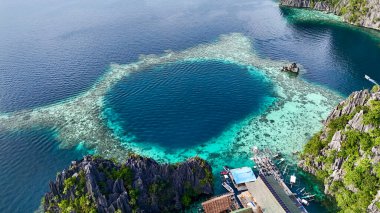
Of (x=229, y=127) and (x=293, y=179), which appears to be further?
(x=229, y=127)

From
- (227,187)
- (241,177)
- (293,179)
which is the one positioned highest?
(293,179)

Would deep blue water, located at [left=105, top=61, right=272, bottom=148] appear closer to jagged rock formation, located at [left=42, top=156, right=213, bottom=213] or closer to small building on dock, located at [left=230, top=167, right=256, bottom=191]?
→ small building on dock, located at [left=230, top=167, right=256, bottom=191]

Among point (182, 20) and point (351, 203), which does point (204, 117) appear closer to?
point (351, 203)

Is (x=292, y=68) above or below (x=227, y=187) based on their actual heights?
above

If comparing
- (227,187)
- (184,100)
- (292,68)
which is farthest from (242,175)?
(292,68)

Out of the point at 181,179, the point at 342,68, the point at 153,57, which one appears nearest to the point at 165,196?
the point at 181,179

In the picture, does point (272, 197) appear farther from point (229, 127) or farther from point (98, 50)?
point (98, 50)
